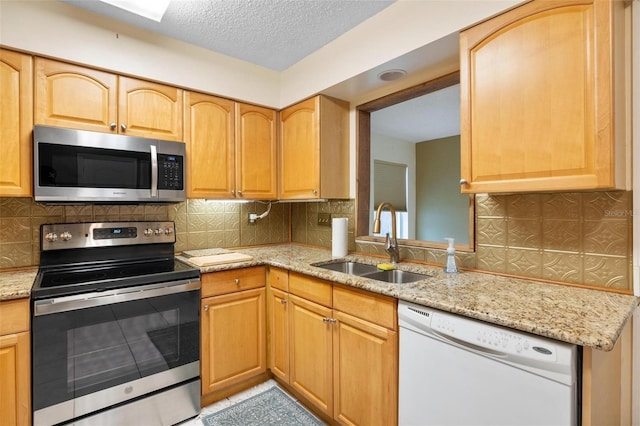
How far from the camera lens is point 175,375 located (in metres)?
1.85

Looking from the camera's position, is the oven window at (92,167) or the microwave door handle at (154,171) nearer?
the oven window at (92,167)

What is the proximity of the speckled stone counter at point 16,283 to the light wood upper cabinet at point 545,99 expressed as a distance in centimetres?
209

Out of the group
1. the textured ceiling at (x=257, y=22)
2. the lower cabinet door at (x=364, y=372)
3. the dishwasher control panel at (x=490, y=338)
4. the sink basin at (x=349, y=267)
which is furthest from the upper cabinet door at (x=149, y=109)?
the dishwasher control panel at (x=490, y=338)

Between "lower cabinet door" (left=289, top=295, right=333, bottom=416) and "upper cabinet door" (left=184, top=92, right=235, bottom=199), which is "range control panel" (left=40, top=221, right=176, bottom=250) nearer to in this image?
"upper cabinet door" (left=184, top=92, right=235, bottom=199)

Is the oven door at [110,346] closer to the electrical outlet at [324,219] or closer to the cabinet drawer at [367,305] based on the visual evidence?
the cabinet drawer at [367,305]

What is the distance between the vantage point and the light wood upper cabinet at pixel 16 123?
1.65 m

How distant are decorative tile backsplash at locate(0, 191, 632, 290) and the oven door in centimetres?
69

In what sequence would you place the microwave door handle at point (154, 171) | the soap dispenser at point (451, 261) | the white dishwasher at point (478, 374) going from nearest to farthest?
the white dishwasher at point (478, 374), the soap dispenser at point (451, 261), the microwave door handle at point (154, 171)

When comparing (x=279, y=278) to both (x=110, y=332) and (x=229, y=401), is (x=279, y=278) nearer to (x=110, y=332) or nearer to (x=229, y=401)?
(x=229, y=401)

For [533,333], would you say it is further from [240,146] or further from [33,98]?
[33,98]

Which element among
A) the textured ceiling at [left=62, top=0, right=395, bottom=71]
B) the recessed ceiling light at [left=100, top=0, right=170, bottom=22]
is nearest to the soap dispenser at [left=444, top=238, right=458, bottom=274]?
the textured ceiling at [left=62, top=0, right=395, bottom=71]

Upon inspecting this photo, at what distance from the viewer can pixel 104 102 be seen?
75.4 inches

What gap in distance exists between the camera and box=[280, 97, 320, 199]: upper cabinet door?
2.36m

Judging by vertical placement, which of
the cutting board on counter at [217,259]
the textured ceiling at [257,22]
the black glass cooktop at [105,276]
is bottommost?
the black glass cooktop at [105,276]
